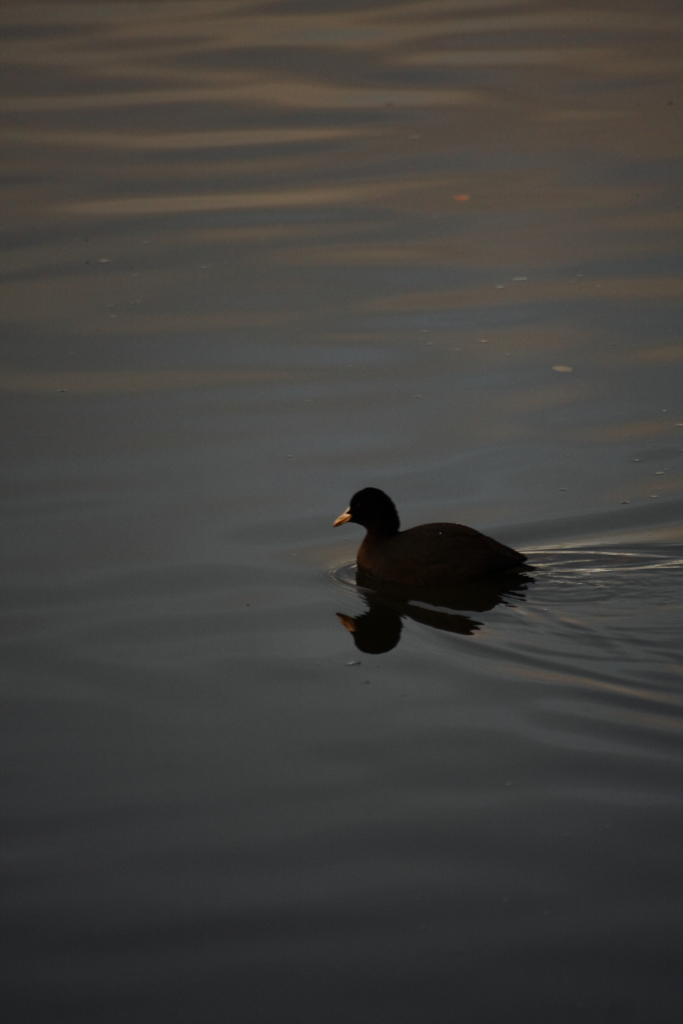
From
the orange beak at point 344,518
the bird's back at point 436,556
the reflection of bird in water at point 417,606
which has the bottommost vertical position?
the reflection of bird in water at point 417,606

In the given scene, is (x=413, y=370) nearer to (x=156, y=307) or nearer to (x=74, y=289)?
(x=156, y=307)

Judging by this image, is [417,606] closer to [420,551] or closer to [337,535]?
[420,551]

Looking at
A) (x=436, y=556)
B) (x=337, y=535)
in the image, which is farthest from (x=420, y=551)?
(x=337, y=535)

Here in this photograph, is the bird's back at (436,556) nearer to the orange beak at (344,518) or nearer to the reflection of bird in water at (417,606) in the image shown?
the reflection of bird in water at (417,606)

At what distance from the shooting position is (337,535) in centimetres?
767

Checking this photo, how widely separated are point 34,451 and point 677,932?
18.8ft

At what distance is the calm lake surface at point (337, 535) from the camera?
160 inches

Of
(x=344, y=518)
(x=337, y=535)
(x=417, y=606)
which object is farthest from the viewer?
(x=337, y=535)

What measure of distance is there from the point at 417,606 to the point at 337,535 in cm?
102

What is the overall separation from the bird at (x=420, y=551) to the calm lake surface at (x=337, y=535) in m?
0.18

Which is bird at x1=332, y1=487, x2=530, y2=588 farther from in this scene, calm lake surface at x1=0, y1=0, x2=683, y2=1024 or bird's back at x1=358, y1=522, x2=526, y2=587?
calm lake surface at x1=0, y1=0, x2=683, y2=1024

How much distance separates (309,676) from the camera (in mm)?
5859

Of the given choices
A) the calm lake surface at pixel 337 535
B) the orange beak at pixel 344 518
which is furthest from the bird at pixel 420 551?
the calm lake surface at pixel 337 535

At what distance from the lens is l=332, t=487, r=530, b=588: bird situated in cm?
676
